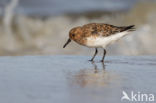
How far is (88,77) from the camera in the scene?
221 inches

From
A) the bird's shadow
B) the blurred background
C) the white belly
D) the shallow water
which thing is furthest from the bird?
the blurred background

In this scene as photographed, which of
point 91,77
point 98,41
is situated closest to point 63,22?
point 98,41

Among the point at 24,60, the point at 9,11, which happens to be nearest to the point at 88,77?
the point at 24,60

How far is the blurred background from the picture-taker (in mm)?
10406

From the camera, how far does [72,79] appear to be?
547cm

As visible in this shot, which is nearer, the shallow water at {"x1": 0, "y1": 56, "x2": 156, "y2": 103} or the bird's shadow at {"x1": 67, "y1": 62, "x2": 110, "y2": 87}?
the shallow water at {"x1": 0, "y1": 56, "x2": 156, "y2": 103}

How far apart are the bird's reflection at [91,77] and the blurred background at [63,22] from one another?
10.8ft

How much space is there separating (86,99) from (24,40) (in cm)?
747

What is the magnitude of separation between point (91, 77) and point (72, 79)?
262 mm

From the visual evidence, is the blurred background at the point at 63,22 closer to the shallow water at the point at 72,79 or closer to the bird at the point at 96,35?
the bird at the point at 96,35

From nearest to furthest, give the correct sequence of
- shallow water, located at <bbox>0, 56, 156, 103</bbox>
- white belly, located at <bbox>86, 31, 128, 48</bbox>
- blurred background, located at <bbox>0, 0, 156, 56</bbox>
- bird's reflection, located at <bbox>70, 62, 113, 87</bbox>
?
shallow water, located at <bbox>0, 56, 156, 103</bbox> < bird's reflection, located at <bbox>70, 62, 113, 87</bbox> < white belly, located at <bbox>86, 31, 128, 48</bbox> < blurred background, located at <bbox>0, 0, 156, 56</bbox>

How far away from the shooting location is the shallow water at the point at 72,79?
4.46 meters

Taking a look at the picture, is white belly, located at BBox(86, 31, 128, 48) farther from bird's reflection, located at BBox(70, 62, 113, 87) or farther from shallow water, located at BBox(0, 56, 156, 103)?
bird's reflection, located at BBox(70, 62, 113, 87)

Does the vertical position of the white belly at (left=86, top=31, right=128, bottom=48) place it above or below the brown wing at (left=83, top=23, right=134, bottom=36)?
below
